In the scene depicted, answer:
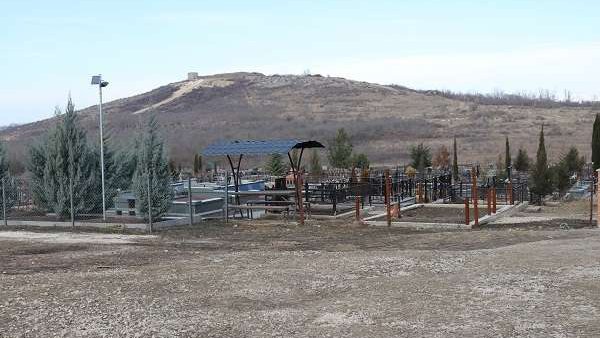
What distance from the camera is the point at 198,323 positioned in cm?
718

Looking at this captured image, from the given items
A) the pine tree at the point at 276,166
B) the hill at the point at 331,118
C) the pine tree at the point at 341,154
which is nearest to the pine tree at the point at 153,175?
the pine tree at the point at 276,166

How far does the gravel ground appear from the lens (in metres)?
6.95

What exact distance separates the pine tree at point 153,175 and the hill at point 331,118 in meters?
43.0

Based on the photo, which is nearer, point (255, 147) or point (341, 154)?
point (255, 147)

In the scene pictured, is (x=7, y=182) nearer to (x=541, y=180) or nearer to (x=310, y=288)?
(x=310, y=288)

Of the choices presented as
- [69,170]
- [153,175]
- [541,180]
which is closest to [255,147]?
[153,175]

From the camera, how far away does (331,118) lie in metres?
102

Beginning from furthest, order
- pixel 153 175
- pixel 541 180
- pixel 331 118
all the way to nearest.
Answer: pixel 331 118, pixel 541 180, pixel 153 175

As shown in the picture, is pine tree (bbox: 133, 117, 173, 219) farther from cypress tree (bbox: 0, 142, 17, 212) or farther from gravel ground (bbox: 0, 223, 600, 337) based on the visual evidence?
cypress tree (bbox: 0, 142, 17, 212)

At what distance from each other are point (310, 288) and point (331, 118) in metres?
93.4

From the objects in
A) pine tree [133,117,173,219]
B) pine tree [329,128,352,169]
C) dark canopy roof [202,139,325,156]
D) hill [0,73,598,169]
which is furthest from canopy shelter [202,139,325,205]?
hill [0,73,598,169]

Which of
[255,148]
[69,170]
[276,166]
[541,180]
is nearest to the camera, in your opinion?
[69,170]

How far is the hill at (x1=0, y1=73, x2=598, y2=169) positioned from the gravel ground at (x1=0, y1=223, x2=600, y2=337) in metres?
49.4

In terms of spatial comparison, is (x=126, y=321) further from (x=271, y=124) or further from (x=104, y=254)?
(x=271, y=124)
